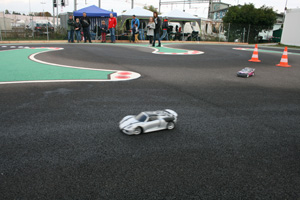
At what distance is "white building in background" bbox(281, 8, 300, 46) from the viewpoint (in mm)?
27062

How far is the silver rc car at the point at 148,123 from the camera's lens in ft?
11.3

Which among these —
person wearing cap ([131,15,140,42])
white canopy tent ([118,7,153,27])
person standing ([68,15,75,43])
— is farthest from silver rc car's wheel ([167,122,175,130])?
white canopy tent ([118,7,153,27])

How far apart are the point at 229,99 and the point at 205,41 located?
83.9 ft

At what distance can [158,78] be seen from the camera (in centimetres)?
743

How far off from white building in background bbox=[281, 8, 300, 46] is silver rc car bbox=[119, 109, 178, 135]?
1140 inches

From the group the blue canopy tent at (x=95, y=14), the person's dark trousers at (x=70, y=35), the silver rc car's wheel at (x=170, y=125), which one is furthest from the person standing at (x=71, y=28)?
the silver rc car's wheel at (x=170, y=125)

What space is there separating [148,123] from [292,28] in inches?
1178

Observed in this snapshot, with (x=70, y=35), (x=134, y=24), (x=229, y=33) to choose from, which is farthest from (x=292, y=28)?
(x=70, y=35)

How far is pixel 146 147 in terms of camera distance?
3154mm

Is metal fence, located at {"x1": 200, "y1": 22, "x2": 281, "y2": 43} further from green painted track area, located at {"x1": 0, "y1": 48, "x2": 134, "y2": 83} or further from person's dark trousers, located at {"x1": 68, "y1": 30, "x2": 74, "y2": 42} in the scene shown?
green painted track area, located at {"x1": 0, "y1": 48, "x2": 134, "y2": 83}

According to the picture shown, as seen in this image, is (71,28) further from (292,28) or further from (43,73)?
(292,28)

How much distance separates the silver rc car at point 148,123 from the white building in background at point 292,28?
2897 centimetres

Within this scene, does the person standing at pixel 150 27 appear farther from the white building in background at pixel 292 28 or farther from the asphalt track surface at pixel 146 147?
the white building in background at pixel 292 28

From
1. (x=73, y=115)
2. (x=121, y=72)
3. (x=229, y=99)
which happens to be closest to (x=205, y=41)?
(x=121, y=72)
